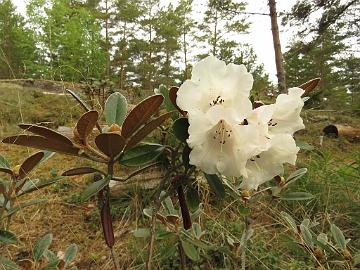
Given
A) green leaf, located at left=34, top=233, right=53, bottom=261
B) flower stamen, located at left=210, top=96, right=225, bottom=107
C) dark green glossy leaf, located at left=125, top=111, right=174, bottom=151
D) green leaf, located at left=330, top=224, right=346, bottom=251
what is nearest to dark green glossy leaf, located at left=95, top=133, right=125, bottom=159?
dark green glossy leaf, located at left=125, top=111, right=174, bottom=151

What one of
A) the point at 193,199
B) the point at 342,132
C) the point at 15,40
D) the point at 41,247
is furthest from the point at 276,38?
the point at 15,40

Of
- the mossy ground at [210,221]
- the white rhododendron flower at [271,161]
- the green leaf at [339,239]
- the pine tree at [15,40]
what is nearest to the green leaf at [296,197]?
the green leaf at [339,239]

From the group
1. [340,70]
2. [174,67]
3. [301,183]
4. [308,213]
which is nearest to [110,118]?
[308,213]

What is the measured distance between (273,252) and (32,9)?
44.6 feet

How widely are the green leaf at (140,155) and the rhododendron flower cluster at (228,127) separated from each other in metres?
0.12

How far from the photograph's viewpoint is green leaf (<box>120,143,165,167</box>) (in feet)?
1.90

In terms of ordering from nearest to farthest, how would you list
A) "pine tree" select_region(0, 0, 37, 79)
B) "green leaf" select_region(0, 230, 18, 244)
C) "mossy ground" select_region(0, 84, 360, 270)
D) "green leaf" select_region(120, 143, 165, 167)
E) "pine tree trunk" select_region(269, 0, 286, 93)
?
1. "green leaf" select_region(120, 143, 165, 167)
2. "green leaf" select_region(0, 230, 18, 244)
3. "mossy ground" select_region(0, 84, 360, 270)
4. "pine tree trunk" select_region(269, 0, 286, 93)
5. "pine tree" select_region(0, 0, 37, 79)

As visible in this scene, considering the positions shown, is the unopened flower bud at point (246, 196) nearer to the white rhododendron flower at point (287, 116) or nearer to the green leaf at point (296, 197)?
the green leaf at point (296, 197)

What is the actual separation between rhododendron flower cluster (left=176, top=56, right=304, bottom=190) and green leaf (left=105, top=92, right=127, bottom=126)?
20 centimetres

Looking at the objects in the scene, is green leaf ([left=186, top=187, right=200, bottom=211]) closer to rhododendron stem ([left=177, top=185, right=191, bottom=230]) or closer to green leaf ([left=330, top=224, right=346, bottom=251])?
rhododendron stem ([left=177, top=185, right=191, bottom=230])

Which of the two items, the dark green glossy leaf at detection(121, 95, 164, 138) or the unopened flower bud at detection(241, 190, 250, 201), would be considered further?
the unopened flower bud at detection(241, 190, 250, 201)

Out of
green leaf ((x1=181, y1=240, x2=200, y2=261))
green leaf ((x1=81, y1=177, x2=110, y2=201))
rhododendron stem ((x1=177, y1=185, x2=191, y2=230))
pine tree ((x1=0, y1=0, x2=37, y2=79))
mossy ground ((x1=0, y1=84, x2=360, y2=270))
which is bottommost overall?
mossy ground ((x1=0, y1=84, x2=360, y2=270))

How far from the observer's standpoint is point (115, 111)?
0.67 meters

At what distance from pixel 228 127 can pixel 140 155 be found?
0.54ft
